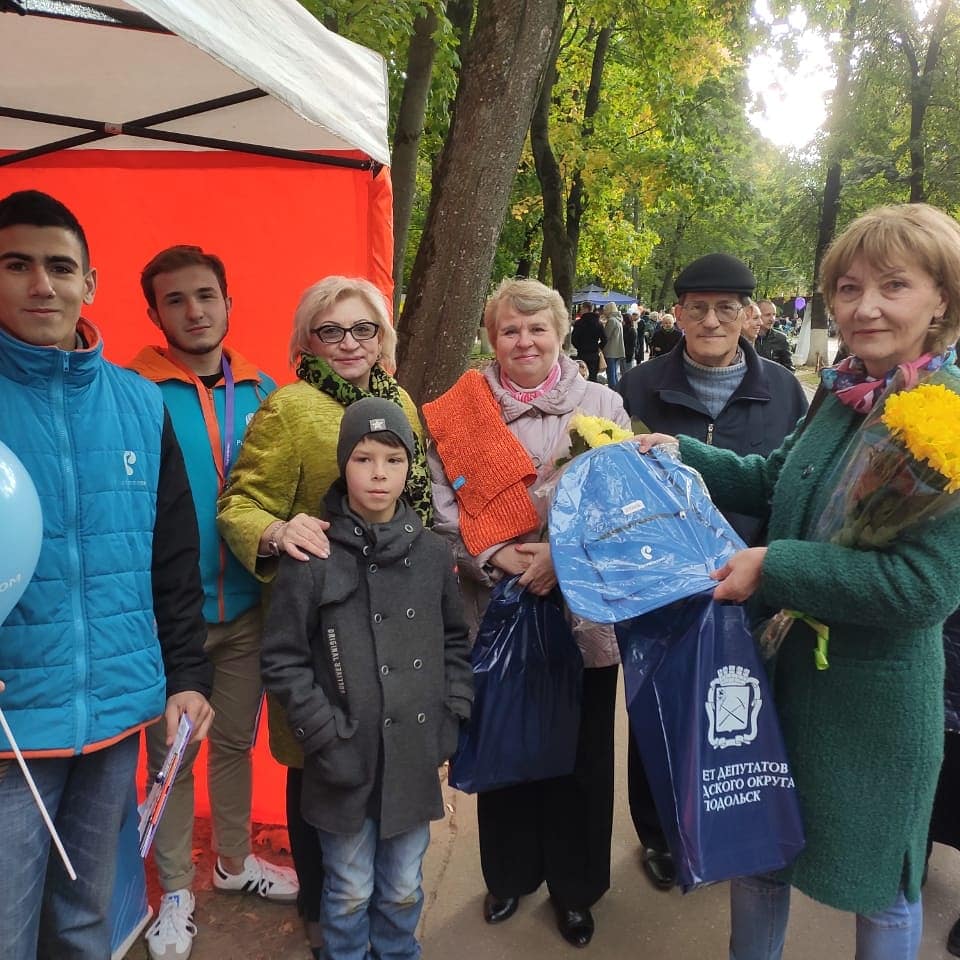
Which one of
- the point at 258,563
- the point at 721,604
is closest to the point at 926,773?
the point at 721,604

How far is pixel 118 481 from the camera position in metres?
1.72

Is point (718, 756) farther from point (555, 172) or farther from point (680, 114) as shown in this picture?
point (680, 114)

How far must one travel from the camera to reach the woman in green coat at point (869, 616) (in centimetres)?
158

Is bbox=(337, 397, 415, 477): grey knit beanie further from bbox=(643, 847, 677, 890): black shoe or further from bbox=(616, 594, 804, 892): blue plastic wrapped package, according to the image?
bbox=(643, 847, 677, 890): black shoe

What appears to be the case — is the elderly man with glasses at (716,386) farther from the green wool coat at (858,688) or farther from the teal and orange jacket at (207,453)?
the teal and orange jacket at (207,453)

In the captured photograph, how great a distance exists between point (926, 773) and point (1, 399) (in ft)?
7.19

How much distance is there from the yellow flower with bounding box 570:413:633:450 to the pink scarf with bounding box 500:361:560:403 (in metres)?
0.24

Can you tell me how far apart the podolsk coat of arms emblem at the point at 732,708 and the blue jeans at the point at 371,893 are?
2.98 ft

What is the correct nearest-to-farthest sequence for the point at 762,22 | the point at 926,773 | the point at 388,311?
1. the point at 926,773
2. the point at 388,311
3. the point at 762,22

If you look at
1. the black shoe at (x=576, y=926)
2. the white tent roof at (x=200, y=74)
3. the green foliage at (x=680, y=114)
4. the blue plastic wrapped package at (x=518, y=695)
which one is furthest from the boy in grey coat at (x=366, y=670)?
the green foliage at (x=680, y=114)

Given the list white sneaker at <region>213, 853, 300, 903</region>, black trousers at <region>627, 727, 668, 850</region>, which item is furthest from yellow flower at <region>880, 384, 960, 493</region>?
white sneaker at <region>213, 853, 300, 903</region>

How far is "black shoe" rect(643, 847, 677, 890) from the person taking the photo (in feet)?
9.06

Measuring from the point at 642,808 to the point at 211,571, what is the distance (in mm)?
1863

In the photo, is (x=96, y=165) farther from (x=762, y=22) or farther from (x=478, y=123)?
(x=762, y=22)
